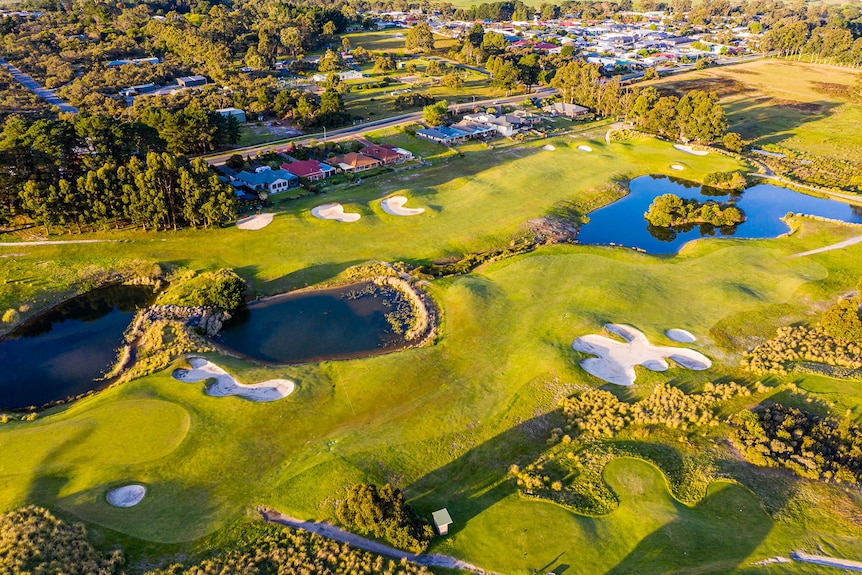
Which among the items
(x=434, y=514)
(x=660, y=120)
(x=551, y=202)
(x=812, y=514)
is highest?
(x=660, y=120)

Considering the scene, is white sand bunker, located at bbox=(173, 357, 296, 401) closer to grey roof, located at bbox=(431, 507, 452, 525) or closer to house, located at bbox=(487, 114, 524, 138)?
grey roof, located at bbox=(431, 507, 452, 525)

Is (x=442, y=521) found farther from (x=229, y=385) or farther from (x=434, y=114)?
(x=434, y=114)

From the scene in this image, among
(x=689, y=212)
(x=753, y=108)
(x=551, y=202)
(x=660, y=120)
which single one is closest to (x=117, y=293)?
(x=551, y=202)

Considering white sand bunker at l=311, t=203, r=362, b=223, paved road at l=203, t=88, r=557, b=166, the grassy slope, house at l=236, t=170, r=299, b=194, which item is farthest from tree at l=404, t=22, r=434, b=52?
white sand bunker at l=311, t=203, r=362, b=223

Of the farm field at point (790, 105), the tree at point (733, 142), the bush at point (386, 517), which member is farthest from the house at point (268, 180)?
the farm field at point (790, 105)

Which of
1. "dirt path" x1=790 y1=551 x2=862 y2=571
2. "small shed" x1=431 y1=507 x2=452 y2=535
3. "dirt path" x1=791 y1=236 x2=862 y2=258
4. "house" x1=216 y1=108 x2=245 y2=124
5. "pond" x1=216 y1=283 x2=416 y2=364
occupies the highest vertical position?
"house" x1=216 y1=108 x2=245 y2=124

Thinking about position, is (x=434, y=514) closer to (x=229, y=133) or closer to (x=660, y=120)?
(x=229, y=133)

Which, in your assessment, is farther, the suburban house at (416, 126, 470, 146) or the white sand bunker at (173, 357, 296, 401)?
the suburban house at (416, 126, 470, 146)
